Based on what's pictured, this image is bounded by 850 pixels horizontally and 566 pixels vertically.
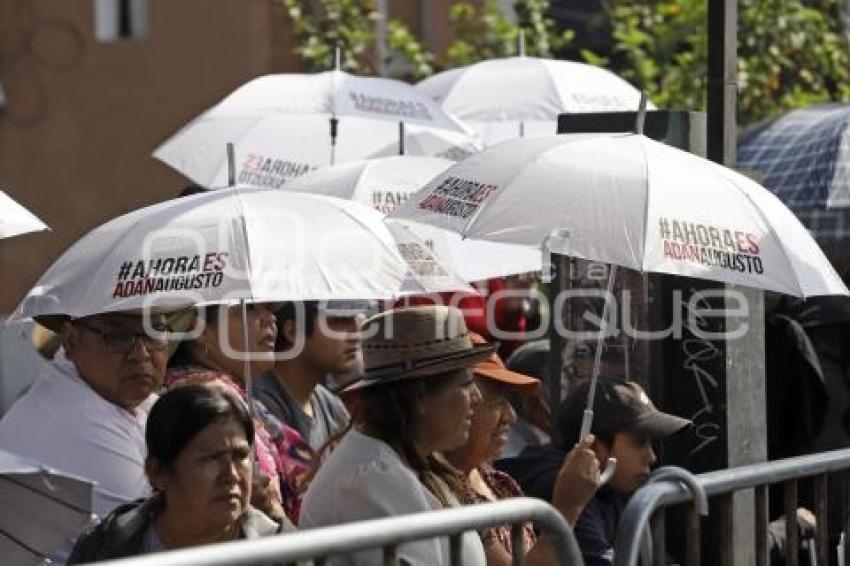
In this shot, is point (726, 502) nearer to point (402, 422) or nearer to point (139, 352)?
point (402, 422)

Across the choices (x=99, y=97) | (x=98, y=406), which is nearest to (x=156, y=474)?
(x=98, y=406)

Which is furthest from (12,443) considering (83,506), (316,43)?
(316,43)

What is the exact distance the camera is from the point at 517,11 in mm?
16641

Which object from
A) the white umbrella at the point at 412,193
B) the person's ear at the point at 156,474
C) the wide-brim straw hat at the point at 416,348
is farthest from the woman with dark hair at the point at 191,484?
the white umbrella at the point at 412,193

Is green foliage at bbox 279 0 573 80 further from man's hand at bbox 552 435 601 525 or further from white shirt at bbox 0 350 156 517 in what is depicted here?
man's hand at bbox 552 435 601 525

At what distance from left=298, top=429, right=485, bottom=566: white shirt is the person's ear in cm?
37

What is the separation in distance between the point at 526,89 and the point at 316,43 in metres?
4.76

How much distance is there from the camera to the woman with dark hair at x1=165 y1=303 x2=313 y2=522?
699cm

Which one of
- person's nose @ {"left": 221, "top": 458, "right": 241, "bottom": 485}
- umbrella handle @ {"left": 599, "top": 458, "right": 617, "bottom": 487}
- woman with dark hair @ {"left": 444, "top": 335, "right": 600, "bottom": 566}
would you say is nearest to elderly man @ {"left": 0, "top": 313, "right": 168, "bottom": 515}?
person's nose @ {"left": 221, "top": 458, "right": 241, "bottom": 485}

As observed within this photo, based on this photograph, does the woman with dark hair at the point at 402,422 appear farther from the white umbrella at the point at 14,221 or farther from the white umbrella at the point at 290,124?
the white umbrella at the point at 290,124

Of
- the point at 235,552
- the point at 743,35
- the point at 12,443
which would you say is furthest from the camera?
the point at 743,35

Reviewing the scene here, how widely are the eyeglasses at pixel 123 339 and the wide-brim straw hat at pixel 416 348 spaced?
2.92 ft

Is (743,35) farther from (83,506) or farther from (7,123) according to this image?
(83,506)

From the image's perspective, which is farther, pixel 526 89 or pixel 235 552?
pixel 526 89
